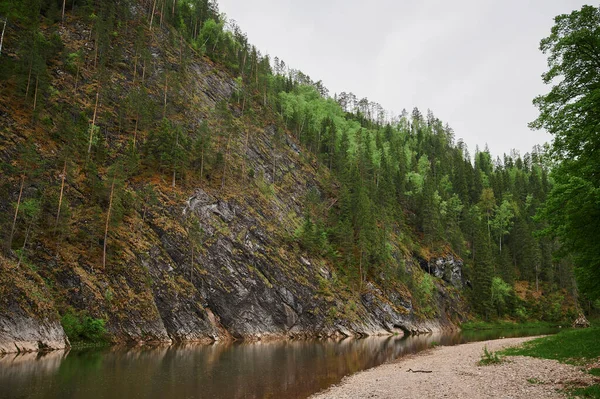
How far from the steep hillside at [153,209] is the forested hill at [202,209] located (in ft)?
0.79

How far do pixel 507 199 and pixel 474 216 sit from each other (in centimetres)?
1892

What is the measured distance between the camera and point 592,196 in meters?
14.5

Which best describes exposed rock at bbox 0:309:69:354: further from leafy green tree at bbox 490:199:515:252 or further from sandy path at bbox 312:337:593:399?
leafy green tree at bbox 490:199:515:252

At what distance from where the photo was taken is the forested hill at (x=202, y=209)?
40.8 meters

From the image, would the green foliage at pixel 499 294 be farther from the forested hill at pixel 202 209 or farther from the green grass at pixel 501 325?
the green grass at pixel 501 325

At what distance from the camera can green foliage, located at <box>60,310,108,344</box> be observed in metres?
35.5

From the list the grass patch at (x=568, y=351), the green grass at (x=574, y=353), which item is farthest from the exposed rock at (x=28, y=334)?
the grass patch at (x=568, y=351)

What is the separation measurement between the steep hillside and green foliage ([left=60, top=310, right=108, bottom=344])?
0.25m

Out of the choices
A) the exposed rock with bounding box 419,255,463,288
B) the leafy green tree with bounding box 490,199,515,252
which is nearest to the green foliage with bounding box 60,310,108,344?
the exposed rock with bounding box 419,255,463,288

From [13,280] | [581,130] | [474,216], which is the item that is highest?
[474,216]

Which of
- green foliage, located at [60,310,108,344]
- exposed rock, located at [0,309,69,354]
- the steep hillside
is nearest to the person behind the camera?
exposed rock, located at [0,309,69,354]

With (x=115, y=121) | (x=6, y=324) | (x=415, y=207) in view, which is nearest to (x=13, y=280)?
(x=6, y=324)

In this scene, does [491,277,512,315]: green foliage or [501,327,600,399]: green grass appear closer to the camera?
[501,327,600,399]: green grass

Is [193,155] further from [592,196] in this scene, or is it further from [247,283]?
[592,196]
